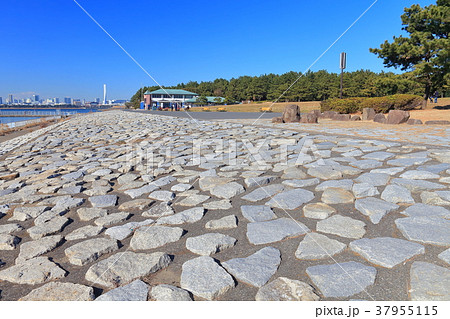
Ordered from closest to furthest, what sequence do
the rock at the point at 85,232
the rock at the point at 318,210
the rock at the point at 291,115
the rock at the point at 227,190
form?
the rock at the point at 85,232, the rock at the point at 318,210, the rock at the point at 227,190, the rock at the point at 291,115

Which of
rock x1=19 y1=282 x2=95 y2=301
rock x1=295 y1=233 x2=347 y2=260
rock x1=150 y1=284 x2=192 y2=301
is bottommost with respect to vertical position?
rock x1=19 y1=282 x2=95 y2=301

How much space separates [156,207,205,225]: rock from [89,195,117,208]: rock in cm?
77

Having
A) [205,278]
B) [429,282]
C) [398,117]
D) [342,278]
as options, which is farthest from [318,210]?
[398,117]

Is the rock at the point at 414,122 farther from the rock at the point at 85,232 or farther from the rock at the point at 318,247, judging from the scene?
the rock at the point at 85,232

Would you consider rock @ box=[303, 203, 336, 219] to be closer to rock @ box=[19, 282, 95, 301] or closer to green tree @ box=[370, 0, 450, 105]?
rock @ box=[19, 282, 95, 301]

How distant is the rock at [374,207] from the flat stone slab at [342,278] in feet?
2.37

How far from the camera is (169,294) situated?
5.05 ft

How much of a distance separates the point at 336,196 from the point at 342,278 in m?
1.36

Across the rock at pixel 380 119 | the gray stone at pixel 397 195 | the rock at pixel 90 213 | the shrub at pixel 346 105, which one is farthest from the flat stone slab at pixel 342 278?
the shrub at pixel 346 105

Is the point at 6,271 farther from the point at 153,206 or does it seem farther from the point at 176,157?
the point at 176,157

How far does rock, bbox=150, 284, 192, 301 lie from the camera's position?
4.98 ft

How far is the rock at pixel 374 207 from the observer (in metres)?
2.35

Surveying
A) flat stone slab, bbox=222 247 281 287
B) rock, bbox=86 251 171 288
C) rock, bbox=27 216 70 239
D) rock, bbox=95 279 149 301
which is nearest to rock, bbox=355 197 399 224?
flat stone slab, bbox=222 247 281 287

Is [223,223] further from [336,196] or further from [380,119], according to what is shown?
[380,119]
